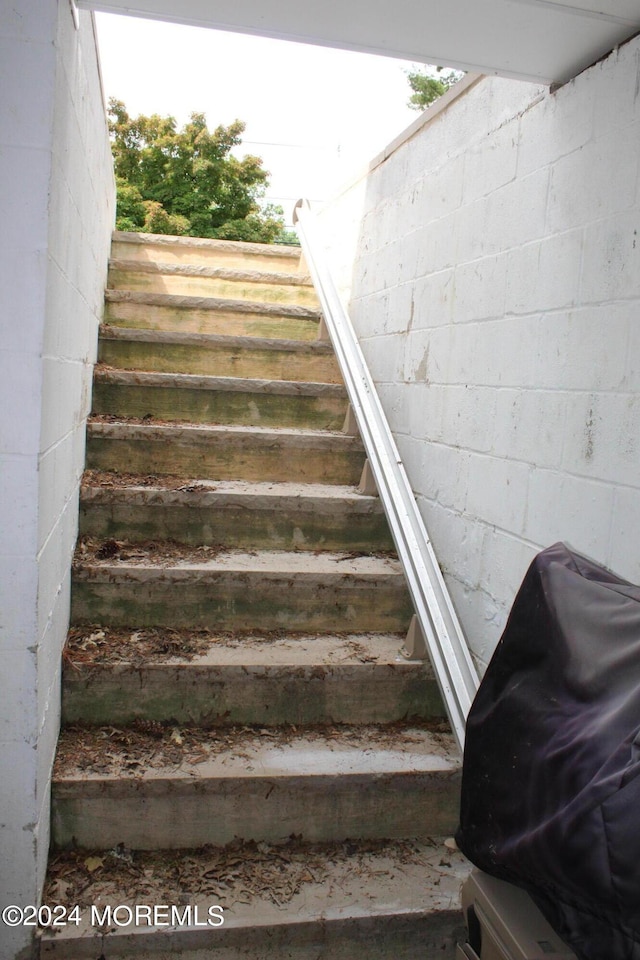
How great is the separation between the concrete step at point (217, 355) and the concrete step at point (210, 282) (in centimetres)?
62

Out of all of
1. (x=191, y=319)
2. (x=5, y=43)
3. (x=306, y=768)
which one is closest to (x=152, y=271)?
(x=191, y=319)

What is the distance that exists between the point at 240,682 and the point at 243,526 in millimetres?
694

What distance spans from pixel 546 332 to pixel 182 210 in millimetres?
5622

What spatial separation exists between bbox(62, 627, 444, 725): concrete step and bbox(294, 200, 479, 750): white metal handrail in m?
0.12

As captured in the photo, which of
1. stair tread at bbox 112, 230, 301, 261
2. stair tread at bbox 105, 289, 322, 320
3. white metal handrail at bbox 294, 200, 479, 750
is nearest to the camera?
white metal handrail at bbox 294, 200, 479, 750

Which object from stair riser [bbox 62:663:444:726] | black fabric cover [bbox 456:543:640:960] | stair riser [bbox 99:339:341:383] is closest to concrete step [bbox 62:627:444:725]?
stair riser [bbox 62:663:444:726]

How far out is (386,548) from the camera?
295 cm

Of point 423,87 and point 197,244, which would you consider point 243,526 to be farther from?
point 423,87

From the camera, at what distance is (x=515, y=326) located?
7.15 ft

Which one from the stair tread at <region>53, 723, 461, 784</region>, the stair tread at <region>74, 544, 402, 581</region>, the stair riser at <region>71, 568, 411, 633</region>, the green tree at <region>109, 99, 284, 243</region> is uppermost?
the green tree at <region>109, 99, 284, 243</region>

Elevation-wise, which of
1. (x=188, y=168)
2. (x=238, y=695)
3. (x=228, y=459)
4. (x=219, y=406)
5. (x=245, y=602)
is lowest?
(x=238, y=695)

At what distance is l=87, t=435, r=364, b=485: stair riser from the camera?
291 centimetres

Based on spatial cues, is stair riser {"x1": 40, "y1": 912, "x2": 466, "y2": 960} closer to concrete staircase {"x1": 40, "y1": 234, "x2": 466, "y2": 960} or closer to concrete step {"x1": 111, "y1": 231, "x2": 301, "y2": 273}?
concrete staircase {"x1": 40, "y1": 234, "x2": 466, "y2": 960}

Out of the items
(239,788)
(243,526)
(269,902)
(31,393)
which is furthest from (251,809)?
(31,393)
